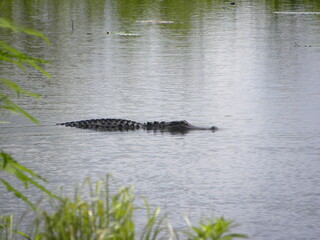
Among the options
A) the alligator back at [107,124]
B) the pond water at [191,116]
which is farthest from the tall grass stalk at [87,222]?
the alligator back at [107,124]

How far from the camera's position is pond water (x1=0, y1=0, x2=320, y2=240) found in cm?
836

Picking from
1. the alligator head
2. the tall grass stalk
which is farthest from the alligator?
the tall grass stalk

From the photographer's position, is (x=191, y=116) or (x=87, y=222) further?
(x=191, y=116)

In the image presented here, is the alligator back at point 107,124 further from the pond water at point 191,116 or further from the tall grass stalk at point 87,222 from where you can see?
the tall grass stalk at point 87,222

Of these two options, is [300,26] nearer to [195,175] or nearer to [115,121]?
[115,121]

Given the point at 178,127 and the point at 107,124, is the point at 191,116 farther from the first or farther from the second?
the point at 107,124

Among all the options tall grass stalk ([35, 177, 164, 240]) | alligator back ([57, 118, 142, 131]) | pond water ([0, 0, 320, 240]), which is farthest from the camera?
alligator back ([57, 118, 142, 131])

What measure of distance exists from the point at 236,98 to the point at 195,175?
18.2 feet

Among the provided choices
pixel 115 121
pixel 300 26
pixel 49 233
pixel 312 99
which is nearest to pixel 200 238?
pixel 49 233

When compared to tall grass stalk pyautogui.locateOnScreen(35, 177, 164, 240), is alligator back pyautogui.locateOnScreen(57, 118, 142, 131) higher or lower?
higher

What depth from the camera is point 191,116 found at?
12.9 meters

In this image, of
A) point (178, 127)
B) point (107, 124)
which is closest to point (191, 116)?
point (178, 127)

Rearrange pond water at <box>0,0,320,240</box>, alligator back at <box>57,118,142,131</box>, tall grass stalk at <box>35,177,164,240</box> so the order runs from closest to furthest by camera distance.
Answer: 1. tall grass stalk at <box>35,177,164,240</box>
2. pond water at <box>0,0,320,240</box>
3. alligator back at <box>57,118,142,131</box>

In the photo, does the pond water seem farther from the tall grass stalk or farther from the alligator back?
the tall grass stalk
